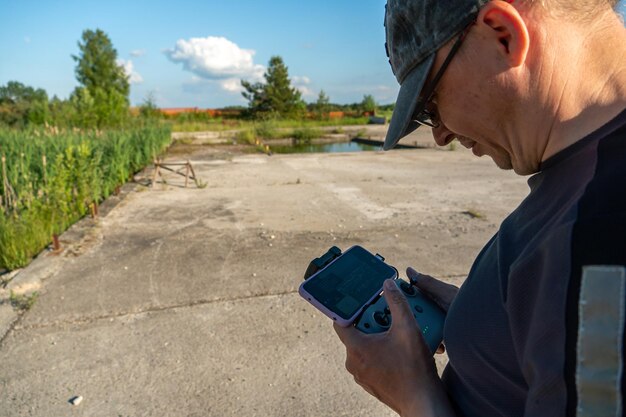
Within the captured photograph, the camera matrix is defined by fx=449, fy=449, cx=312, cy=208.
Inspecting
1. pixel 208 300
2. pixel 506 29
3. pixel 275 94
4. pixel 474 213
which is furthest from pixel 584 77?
pixel 275 94

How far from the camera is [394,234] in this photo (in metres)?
5.54

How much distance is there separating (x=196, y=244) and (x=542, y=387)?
487 centimetres

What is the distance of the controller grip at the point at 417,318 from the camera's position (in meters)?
1.20

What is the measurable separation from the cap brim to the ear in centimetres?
12

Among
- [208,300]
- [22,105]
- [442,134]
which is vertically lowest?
[208,300]

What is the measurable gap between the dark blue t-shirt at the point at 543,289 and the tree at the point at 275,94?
46.7 m

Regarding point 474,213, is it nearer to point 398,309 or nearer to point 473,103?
point 398,309

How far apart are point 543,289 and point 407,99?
19.4 inches

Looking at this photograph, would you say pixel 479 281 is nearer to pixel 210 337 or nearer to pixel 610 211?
pixel 610 211

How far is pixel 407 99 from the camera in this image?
949 millimetres

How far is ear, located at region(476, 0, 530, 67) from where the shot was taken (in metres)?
0.72

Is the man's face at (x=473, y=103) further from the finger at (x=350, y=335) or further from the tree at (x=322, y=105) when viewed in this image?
the tree at (x=322, y=105)

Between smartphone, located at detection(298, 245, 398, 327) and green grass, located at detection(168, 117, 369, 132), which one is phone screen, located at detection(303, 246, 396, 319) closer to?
smartphone, located at detection(298, 245, 398, 327)

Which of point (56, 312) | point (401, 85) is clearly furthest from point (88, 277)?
point (401, 85)
